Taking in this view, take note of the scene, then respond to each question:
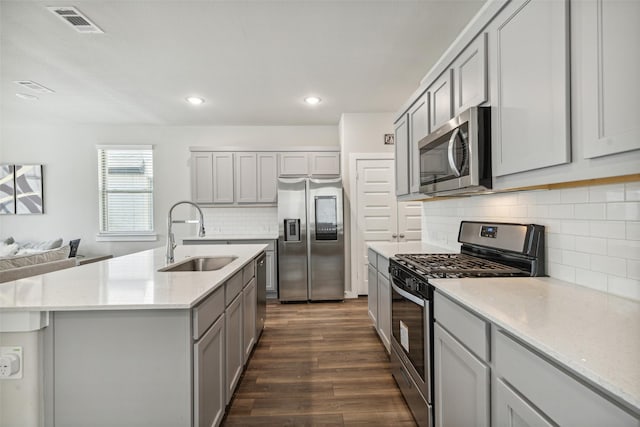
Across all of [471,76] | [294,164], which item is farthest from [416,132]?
[294,164]

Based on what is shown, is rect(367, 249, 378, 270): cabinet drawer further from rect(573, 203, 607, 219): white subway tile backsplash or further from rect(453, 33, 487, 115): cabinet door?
rect(573, 203, 607, 219): white subway tile backsplash

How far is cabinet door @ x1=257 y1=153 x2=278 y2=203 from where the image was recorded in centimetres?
485

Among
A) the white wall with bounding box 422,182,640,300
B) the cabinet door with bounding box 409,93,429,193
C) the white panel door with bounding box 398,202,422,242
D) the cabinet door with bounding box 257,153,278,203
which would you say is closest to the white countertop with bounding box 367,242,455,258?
the cabinet door with bounding box 409,93,429,193

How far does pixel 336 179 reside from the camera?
4.37 meters

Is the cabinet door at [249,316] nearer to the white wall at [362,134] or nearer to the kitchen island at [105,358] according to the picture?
the kitchen island at [105,358]

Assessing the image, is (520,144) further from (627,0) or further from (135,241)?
(135,241)

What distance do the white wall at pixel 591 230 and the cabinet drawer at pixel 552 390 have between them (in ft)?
2.05

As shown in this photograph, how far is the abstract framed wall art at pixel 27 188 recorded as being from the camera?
16.6ft

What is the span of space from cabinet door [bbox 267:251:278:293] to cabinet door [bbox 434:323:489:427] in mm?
3285

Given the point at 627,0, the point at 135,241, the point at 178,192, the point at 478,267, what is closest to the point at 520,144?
the point at 627,0

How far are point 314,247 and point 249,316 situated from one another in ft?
6.42

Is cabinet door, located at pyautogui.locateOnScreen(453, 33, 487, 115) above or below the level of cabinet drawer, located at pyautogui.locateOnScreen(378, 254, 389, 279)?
above

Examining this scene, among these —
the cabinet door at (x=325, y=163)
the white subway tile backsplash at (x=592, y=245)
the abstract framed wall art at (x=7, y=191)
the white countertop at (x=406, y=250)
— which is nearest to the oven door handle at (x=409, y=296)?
the white countertop at (x=406, y=250)

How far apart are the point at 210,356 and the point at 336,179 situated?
10.6ft
